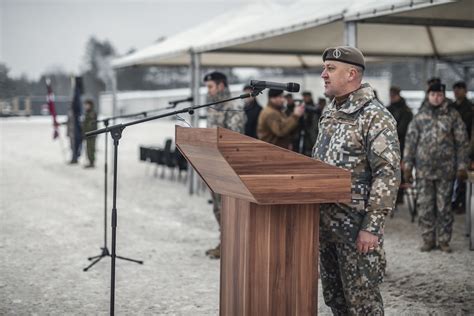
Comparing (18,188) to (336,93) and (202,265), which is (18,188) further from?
(336,93)

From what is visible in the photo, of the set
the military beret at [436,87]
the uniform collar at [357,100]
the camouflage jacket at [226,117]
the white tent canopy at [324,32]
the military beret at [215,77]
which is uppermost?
the white tent canopy at [324,32]

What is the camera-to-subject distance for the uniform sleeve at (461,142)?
7117mm

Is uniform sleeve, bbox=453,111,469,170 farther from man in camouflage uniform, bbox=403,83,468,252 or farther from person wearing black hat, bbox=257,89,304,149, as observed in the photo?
person wearing black hat, bbox=257,89,304,149

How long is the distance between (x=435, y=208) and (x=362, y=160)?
4211mm

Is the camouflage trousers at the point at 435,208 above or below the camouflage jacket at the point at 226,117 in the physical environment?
below

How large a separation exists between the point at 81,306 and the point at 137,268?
1.41 meters

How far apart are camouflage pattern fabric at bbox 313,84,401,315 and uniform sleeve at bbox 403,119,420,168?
3874 millimetres

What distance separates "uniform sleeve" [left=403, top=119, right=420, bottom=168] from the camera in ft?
23.9

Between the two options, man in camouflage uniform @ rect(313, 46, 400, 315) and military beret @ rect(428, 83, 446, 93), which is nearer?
man in camouflage uniform @ rect(313, 46, 400, 315)

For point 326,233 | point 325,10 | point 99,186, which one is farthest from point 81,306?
point 99,186

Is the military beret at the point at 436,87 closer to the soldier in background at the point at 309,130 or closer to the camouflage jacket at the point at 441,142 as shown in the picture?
the camouflage jacket at the point at 441,142

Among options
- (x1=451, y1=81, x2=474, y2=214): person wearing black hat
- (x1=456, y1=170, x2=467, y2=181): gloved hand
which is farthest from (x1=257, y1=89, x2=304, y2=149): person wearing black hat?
(x1=451, y1=81, x2=474, y2=214): person wearing black hat

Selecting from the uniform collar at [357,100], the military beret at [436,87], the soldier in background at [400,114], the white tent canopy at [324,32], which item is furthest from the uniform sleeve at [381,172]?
the soldier in background at [400,114]

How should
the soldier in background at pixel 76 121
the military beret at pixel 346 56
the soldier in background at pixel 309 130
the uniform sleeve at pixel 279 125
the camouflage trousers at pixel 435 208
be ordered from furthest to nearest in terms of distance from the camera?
the soldier in background at pixel 76 121, the soldier in background at pixel 309 130, the uniform sleeve at pixel 279 125, the camouflage trousers at pixel 435 208, the military beret at pixel 346 56
